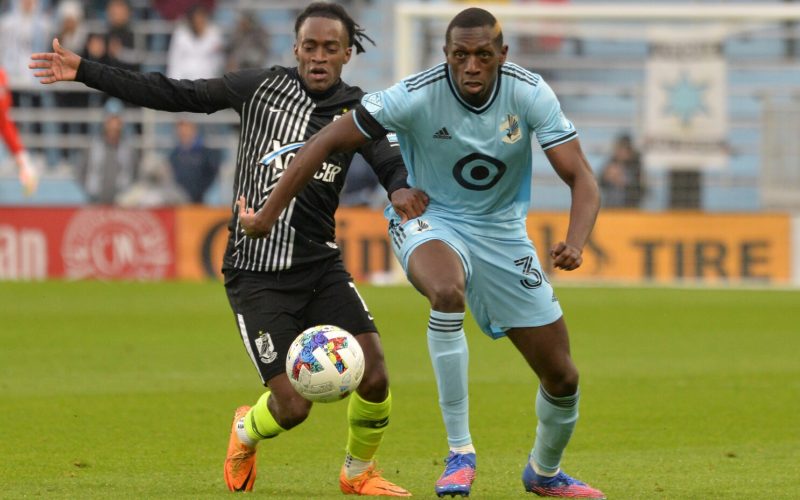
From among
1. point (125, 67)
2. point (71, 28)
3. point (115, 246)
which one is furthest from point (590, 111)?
point (71, 28)

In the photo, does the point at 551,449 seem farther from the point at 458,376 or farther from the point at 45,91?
the point at 45,91

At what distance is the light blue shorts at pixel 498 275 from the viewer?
21.2ft

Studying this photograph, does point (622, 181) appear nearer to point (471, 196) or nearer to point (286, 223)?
point (286, 223)

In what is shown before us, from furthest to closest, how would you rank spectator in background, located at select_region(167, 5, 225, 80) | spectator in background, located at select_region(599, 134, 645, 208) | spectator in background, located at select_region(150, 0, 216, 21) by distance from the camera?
1. spectator in background, located at select_region(150, 0, 216, 21)
2. spectator in background, located at select_region(167, 5, 225, 80)
3. spectator in background, located at select_region(599, 134, 645, 208)

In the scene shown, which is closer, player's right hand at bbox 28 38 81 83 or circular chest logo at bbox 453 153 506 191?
circular chest logo at bbox 453 153 506 191

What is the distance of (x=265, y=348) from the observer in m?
6.98

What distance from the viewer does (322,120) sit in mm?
7176

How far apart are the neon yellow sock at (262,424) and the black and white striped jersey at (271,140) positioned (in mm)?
696

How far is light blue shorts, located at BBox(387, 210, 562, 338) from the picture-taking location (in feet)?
21.2

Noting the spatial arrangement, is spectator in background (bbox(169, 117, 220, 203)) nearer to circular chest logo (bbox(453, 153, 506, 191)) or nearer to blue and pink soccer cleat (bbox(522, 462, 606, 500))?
blue and pink soccer cleat (bbox(522, 462, 606, 500))

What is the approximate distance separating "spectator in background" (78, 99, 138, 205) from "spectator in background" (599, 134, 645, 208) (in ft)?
22.8

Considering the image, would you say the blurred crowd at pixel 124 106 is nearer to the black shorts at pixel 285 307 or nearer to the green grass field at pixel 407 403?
the green grass field at pixel 407 403

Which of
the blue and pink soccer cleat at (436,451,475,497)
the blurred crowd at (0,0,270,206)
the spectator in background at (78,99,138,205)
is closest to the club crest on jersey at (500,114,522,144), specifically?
the blue and pink soccer cleat at (436,451,475,497)

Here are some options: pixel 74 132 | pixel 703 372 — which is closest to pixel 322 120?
pixel 703 372
